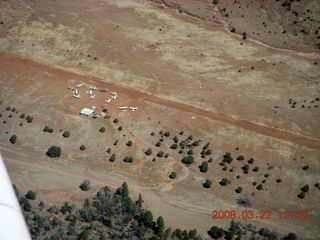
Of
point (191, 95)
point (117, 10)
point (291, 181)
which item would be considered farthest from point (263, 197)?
point (117, 10)

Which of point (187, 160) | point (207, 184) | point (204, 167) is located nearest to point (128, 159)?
point (187, 160)

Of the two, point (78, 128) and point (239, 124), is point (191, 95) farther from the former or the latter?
point (78, 128)

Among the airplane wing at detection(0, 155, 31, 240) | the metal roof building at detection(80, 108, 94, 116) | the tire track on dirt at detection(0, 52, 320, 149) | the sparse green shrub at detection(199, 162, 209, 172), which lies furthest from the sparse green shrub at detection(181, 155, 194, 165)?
→ the airplane wing at detection(0, 155, 31, 240)

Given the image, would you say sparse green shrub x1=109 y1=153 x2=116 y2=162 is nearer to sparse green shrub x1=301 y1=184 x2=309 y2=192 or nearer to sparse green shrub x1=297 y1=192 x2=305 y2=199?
sparse green shrub x1=297 y1=192 x2=305 y2=199

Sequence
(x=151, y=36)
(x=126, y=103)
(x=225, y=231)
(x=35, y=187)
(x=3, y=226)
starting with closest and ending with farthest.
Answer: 1. (x=3, y=226)
2. (x=225, y=231)
3. (x=35, y=187)
4. (x=126, y=103)
5. (x=151, y=36)

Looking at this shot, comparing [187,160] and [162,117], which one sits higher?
[162,117]

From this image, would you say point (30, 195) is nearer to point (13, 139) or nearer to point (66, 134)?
point (13, 139)
